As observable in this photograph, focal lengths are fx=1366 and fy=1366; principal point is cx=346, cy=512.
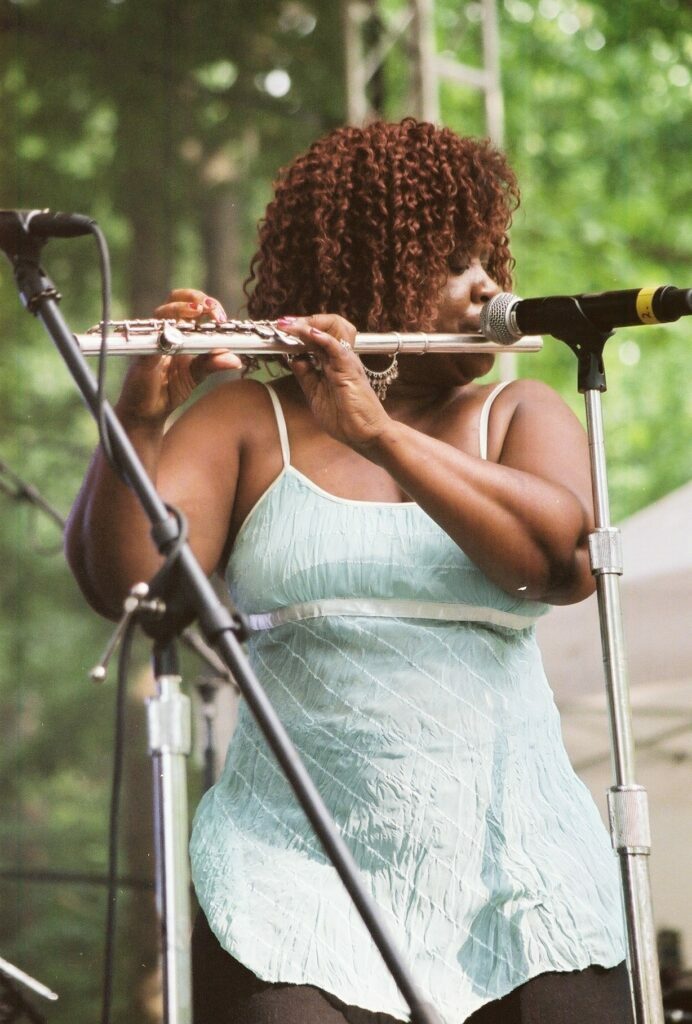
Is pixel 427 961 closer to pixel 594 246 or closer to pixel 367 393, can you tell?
pixel 367 393

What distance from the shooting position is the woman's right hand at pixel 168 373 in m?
1.68

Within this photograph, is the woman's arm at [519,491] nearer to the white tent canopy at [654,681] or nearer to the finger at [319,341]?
the finger at [319,341]

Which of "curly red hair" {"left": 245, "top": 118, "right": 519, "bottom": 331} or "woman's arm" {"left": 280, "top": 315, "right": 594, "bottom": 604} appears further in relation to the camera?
"curly red hair" {"left": 245, "top": 118, "right": 519, "bottom": 331}

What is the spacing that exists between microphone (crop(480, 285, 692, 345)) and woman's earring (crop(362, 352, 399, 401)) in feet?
0.45

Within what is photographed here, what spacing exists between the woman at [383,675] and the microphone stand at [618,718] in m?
0.04

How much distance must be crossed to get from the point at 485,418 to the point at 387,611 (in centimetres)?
33

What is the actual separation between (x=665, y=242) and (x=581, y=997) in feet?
22.7

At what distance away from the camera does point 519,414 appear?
1.85 metres

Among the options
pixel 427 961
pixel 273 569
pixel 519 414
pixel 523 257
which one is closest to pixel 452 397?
pixel 519 414

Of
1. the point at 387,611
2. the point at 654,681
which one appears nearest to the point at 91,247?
the point at 654,681

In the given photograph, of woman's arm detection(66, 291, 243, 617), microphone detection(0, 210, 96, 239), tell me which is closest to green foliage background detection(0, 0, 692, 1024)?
woman's arm detection(66, 291, 243, 617)

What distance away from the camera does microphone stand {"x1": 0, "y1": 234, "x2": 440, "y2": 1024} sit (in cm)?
125

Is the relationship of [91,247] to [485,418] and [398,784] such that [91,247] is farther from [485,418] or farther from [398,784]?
[398,784]

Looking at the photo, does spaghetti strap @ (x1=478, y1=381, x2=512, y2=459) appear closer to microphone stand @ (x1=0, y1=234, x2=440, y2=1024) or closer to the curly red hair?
the curly red hair
